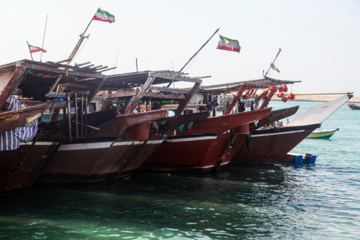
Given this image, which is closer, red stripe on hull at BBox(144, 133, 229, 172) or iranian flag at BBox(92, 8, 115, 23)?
iranian flag at BBox(92, 8, 115, 23)

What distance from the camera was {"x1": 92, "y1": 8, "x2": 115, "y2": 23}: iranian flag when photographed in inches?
448

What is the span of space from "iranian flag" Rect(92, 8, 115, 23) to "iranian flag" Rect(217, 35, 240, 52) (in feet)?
14.3

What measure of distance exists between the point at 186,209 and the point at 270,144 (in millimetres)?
8366

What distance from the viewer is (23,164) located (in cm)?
969

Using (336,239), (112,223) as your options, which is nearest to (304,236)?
(336,239)

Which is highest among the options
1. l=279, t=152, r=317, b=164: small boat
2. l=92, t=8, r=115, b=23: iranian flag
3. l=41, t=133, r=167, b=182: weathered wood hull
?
l=92, t=8, r=115, b=23: iranian flag

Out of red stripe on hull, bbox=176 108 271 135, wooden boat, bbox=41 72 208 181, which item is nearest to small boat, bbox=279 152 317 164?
red stripe on hull, bbox=176 108 271 135

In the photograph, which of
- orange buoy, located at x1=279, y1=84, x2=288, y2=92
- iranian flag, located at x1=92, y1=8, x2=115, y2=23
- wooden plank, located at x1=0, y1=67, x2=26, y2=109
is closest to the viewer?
wooden plank, located at x1=0, y1=67, x2=26, y2=109

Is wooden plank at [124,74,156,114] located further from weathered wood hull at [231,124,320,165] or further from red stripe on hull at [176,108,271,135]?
weathered wood hull at [231,124,320,165]

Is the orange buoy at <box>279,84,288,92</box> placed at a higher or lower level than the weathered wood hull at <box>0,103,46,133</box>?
higher

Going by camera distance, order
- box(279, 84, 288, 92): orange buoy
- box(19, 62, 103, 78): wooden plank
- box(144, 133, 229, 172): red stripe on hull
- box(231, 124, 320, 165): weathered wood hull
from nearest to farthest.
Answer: box(19, 62, 103, 78): wooden plank < box(144, 133, 229, 172): red stripe on hull < box(279, 84, 288, 92): orange buoy < box(231, 124, 320, 165): weathered wood hull

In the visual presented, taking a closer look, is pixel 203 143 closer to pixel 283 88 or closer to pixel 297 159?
pixel 283 88

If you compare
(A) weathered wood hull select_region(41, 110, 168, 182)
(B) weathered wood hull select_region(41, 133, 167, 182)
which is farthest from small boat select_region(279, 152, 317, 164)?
(A) weathered wood hull select_region(41, 110, 168, 182)

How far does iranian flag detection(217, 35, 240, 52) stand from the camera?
46.5ft
